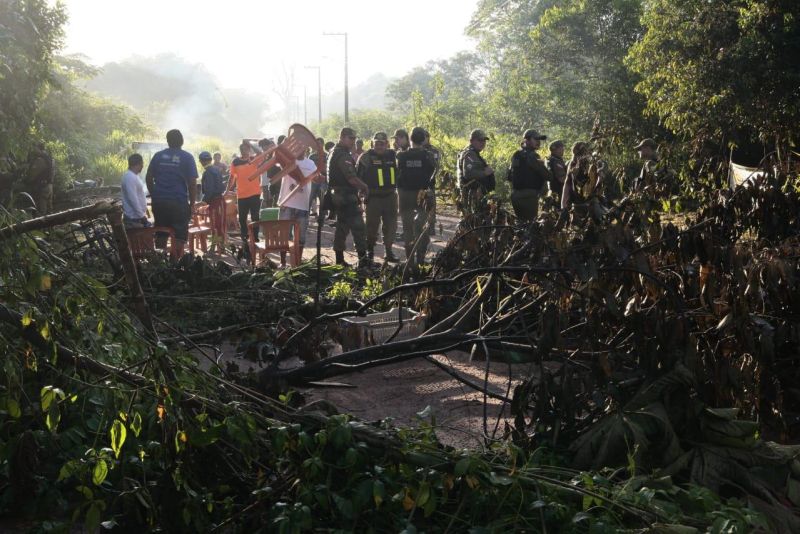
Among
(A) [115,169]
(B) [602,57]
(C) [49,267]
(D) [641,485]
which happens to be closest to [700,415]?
(D) [641,485]

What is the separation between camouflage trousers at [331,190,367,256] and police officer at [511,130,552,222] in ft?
6.69

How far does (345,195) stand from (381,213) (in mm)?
697

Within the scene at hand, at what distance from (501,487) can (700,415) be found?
1201mm

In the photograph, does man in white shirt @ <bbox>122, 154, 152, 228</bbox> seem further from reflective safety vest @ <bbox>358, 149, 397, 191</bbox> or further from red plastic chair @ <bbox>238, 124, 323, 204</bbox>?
reflective safety vest @ <bbox>358, 149, 397, 191</bbox>

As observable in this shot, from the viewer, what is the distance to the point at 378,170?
11914 mm

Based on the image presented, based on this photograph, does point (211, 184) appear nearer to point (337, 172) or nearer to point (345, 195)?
point (337, 172)

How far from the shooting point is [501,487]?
11.2ft

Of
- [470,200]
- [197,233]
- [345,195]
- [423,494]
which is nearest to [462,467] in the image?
[423,494]

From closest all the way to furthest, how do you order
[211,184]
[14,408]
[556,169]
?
[14,408], [556,169], [211,184]

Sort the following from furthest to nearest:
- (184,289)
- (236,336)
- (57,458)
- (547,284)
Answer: (184,289) → (236,336) → (547,284) → (57,458)

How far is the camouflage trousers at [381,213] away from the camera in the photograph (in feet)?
39.6

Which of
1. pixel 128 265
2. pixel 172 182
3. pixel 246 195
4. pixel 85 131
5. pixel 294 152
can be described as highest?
pixel 85 131

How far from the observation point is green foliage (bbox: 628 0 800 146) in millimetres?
14469

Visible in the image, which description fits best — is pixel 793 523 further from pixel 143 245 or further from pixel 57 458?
pixel 143 245
